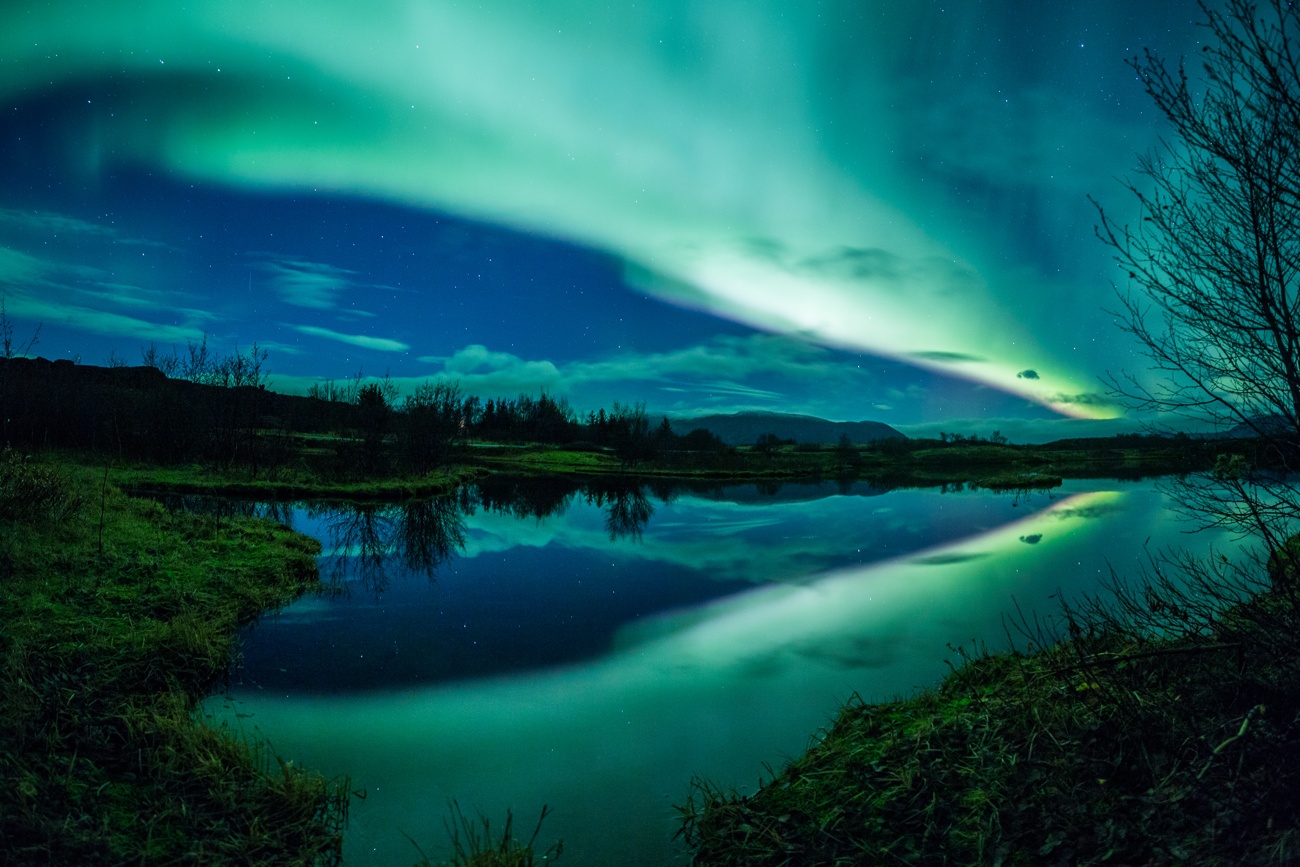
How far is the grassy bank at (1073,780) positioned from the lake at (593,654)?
1146 mm

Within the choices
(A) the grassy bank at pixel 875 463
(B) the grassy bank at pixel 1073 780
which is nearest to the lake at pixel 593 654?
(B) the grassy bank at pixel 1073 780

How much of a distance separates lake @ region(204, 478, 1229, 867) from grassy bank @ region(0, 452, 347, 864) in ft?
2.23

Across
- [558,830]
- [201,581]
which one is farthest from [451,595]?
[558,830]

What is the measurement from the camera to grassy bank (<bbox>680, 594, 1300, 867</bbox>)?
4766 mm

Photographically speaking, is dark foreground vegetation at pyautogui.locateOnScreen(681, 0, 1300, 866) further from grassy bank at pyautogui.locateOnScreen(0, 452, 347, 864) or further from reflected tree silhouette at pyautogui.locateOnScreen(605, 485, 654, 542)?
Answer: reflected tree silhouette at pyautogui.locateOnScreen(605, 485, 654, 542)

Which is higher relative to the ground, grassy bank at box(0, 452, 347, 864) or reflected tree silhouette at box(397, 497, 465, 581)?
grassy bank at box(0, 452, 347, 864)

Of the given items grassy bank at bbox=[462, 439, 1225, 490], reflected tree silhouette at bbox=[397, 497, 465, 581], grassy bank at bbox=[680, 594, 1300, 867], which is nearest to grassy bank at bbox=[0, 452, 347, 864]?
grassy bank at bbox=[680, 594, 1300, 867]

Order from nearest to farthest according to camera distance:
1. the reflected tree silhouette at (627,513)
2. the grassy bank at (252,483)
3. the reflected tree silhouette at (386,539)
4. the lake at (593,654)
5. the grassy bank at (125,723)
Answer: the grassy bank at (125,723) < the lake at (593,654) < the reflected tree silhouette at (386,539) < the reflected tree silhouette at (627,513) < the grassy bank at (252,483)

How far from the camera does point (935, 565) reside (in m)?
22.8

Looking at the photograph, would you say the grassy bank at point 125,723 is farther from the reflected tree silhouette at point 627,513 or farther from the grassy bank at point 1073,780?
the reflected tree silhouette at point 627,513

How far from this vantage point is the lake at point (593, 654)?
7.46m

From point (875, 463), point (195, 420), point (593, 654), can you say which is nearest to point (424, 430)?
point (195, 420)

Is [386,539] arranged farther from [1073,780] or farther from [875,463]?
[875,463]

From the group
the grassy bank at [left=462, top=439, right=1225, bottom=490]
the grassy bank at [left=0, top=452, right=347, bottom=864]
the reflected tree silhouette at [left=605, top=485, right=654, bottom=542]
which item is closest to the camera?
the grassy bank at [left=0, top=452, right=347, bottom=864]
